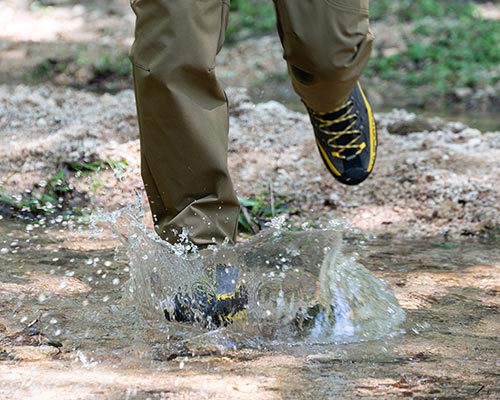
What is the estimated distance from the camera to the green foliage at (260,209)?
11.5 feet

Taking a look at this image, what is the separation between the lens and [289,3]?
2.47 meters

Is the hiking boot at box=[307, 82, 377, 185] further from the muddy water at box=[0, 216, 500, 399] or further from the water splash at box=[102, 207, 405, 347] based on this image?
the water splash at box=[102, 207, 405, 347]

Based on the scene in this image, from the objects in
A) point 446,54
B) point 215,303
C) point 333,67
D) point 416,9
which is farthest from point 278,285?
point 416,9

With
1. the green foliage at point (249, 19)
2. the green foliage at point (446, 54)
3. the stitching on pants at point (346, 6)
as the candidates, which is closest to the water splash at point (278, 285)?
the stitching on pants at point (346, 6)

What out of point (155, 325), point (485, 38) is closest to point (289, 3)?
point (155, 325)

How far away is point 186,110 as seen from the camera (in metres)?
2.24

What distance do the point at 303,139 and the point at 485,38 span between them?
551cm

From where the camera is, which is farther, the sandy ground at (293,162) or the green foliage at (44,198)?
the sandy ground at (293,162)

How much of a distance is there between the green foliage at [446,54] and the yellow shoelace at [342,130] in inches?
183

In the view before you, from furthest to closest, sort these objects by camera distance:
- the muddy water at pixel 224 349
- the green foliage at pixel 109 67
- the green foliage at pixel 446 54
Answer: the green foliage at pixel 446 54
the green foliage at pixel 109 67
the muddy water at pixel 224 349

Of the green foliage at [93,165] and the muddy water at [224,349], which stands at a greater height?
the green foliage at [93,165]

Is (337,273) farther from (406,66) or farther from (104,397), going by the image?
(406,66)

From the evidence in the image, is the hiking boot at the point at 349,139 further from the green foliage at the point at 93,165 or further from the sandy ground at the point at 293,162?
the green foliage at the point at 93,165

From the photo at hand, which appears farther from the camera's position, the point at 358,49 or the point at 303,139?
the point at 303,139
